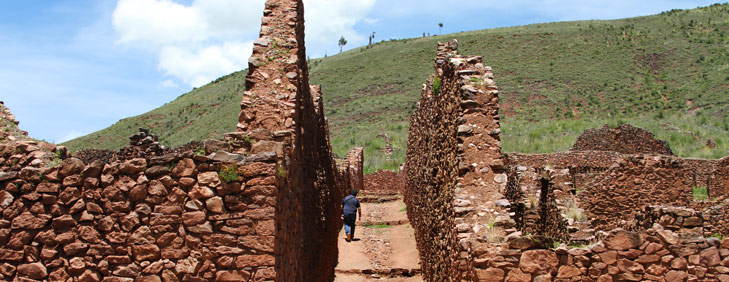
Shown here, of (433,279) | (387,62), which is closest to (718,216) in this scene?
(433,279)

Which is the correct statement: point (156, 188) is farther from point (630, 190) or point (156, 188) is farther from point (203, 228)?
point (630, 190)

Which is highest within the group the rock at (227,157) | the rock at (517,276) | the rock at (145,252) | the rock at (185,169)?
the rock at (227,157)

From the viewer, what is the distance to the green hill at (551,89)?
171 feet

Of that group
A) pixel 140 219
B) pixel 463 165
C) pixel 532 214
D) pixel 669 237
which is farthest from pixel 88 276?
pixel 532 214

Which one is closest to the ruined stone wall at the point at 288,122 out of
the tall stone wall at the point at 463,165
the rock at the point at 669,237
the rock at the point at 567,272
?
the tall stone wall at the point at 463,165

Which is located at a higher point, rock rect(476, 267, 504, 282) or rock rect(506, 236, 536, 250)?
rock rect(506, 236, 536, 250)

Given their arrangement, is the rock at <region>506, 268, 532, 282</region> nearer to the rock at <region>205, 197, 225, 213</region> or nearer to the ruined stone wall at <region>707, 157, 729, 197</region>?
the rock at <region>205, 197, 225, 213</region>

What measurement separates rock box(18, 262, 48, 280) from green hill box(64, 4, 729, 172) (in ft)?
131

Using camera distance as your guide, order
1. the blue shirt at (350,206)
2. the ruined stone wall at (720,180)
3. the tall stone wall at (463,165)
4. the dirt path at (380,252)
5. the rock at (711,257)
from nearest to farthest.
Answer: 1. the rock at (711,257)
2. the tall stone wall at (463,165)
3. the dirt path at (380,252)
4. the blue shirt at (350,206)
5. the ruined stone wall at (720,180)

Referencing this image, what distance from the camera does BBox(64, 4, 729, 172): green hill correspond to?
5209 centimetres

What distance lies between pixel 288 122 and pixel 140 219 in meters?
3.06

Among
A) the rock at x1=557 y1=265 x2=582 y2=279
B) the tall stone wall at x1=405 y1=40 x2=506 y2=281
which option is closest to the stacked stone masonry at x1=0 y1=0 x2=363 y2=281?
the tall stone wall at x1=405 y1=40 x2=506 y2=281

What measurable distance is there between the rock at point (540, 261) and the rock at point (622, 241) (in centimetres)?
56

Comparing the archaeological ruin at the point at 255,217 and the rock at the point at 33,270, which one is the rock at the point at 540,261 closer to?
the archaeological ruin at the point at 255,217
